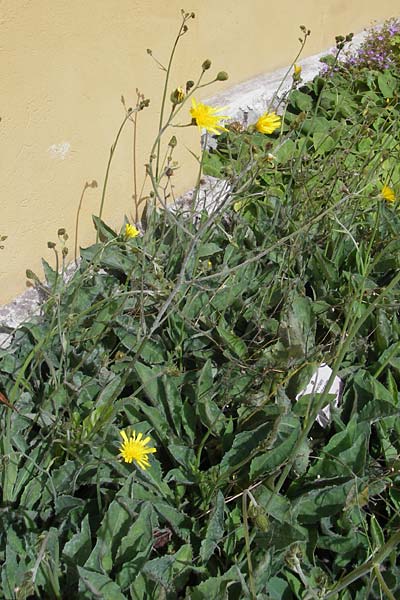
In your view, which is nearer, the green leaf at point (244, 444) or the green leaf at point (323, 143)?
the green leaf at point (244, 444)

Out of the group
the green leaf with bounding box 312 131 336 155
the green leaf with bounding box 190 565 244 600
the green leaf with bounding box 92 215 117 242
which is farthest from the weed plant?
the green leaf with bounding box 312 131 336 155

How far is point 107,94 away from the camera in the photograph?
2.27 metres

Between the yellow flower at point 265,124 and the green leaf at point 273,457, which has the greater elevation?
the yellow flower at point 265,124

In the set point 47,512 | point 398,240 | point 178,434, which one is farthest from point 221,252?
point 47,512

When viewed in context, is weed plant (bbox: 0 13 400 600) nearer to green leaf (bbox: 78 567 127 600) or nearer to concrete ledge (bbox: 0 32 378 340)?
green leaf (bbox: 78 567 127 600)

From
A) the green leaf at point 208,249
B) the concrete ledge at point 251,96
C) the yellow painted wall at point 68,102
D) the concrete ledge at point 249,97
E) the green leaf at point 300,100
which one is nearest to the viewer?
the yellow painted wall at point 68,102

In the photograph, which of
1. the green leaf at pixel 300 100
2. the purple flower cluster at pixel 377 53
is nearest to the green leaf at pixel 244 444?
the green leaf at pixel 300 100

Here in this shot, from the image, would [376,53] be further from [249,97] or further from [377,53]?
[249,97]

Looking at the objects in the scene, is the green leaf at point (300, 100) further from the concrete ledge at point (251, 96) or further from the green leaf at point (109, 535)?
the green leaf at point (109, 535)

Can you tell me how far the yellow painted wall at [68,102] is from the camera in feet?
6.38

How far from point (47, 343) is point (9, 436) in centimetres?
28

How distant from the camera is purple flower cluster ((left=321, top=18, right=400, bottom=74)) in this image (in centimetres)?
424

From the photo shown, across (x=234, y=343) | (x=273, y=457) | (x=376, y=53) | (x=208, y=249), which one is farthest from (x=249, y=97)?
(x=273, y=457)

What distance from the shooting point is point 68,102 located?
7.00 ft
